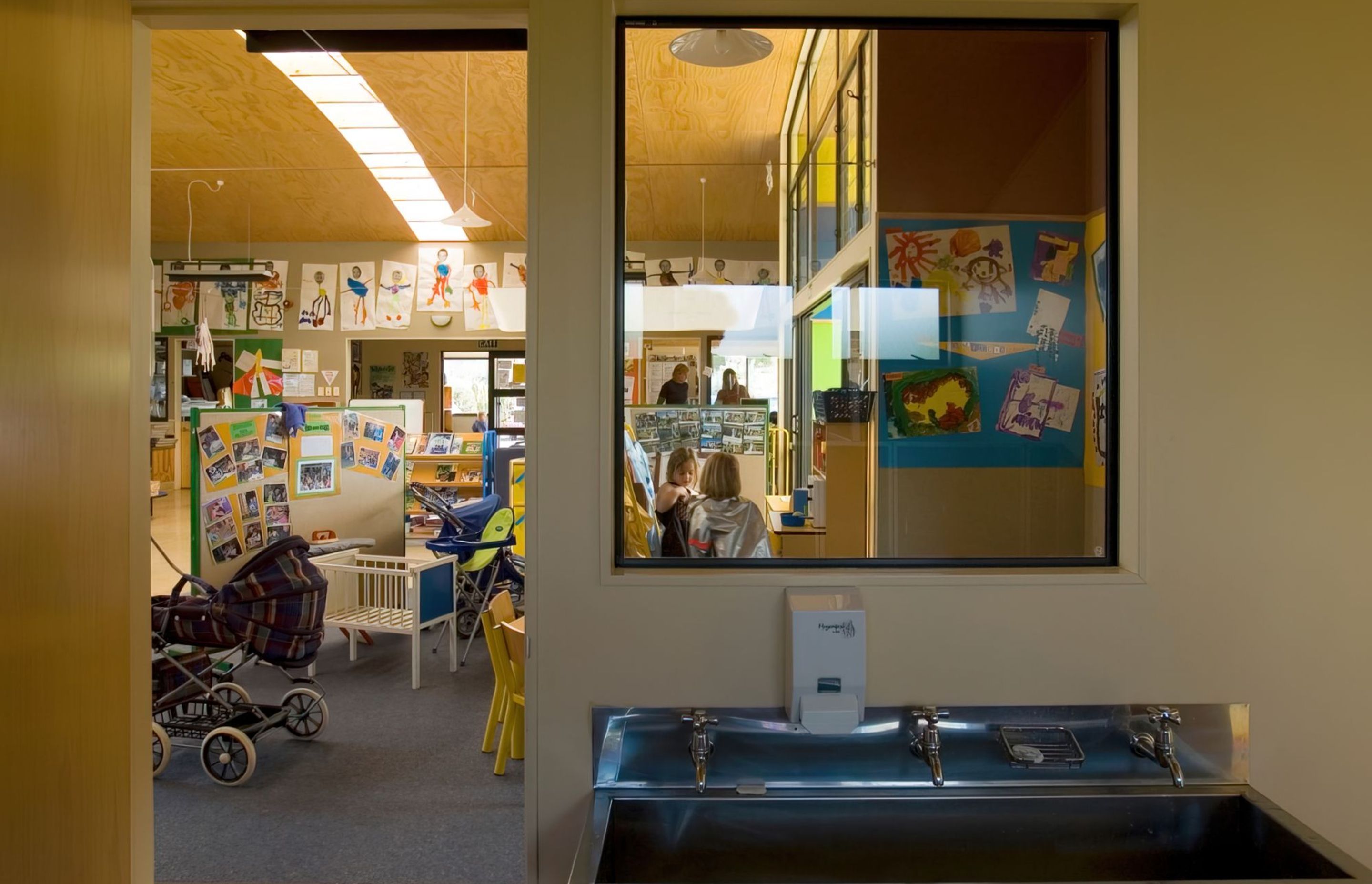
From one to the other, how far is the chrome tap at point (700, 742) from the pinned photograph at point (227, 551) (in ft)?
15.5

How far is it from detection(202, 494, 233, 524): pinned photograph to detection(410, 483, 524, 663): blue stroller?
4.10 feet

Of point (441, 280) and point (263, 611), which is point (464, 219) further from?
point (441, 280)

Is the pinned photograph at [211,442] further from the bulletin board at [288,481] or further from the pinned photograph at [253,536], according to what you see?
the pinned photograph at [253,536]

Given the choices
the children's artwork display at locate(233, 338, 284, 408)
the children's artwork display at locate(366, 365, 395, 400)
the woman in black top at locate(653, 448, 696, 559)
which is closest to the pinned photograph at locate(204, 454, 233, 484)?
the woman in black top at locate(653, 448, 696, 559)

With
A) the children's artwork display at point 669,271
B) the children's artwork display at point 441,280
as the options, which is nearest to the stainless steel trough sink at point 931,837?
the children's artwork display at point 669,271

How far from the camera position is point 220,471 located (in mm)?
5500

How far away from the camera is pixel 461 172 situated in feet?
30.5

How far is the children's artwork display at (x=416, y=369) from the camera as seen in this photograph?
563 inches

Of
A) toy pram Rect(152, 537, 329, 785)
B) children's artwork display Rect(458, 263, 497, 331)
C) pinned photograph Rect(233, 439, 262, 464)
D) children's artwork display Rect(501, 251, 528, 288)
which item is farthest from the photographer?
children's artwork display Rect(458, 263, 497, 331)

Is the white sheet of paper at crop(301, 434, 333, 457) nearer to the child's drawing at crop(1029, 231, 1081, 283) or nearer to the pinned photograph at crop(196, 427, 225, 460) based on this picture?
the pinned photograph at crop(196, 427, 225, 460)

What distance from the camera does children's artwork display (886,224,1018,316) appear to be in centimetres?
203

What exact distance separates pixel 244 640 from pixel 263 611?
15 centimetres

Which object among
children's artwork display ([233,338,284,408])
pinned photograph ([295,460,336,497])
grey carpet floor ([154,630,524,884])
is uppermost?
children's artwork display ([233,338,284,408])

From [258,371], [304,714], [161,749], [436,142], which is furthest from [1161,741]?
[258,371]
